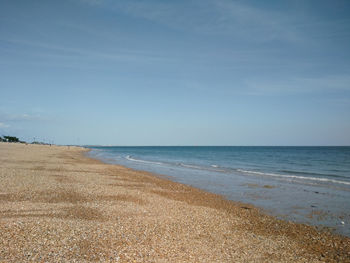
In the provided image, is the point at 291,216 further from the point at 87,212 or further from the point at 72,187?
the point at 72,187

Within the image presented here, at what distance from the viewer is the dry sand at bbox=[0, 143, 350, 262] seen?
664cm

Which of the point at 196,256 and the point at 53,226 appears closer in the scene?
the point at 196,256

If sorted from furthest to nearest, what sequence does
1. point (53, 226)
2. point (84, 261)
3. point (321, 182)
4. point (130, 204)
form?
1. point (321, 182)
2. point (130, 204)
3. point (53, 226)
4. point (84, 261)

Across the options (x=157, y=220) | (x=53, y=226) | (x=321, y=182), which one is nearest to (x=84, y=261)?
(x=53, y=226)

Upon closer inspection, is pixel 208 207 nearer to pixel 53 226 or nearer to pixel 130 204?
pixel 130 204

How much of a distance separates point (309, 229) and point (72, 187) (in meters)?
12.8

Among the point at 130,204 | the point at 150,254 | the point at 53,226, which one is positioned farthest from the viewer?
the point at 130,204

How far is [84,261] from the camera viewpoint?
6.02 metres

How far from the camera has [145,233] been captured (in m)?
8.16

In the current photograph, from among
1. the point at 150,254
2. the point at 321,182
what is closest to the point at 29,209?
the point at 150,254

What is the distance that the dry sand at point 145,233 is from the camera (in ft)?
21.8

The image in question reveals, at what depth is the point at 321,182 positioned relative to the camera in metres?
23.6

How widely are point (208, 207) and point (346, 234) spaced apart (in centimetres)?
575

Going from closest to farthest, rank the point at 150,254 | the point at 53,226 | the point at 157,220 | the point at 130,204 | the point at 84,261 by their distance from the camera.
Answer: the point at 84,261 < the point at 150,254 < the point at 53,226 < the point at 157,220 < the point at 130,204
